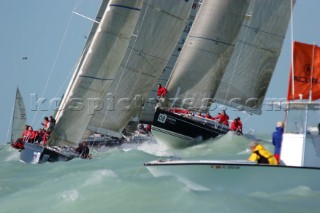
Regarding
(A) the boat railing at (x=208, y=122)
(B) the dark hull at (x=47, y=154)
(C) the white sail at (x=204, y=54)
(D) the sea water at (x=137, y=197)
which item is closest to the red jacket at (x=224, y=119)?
(A) the boat railing at (x=208, y=122)

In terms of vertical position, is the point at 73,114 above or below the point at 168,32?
below

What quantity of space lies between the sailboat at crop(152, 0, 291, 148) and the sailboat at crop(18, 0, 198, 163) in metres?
1.15

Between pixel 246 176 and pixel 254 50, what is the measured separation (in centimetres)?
1800

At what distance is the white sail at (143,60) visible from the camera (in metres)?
30.6

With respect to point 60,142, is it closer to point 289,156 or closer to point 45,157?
point 45,157

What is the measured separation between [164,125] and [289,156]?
13974mm

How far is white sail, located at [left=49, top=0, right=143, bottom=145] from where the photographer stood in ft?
83.8

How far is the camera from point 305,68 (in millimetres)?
16328

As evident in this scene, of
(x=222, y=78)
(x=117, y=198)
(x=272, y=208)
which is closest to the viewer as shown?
(x=272, y=208)

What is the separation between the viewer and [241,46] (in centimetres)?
3288

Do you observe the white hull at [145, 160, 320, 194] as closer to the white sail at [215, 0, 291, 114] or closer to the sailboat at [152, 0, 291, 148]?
the sailboat at [152, 0, 291, 148]

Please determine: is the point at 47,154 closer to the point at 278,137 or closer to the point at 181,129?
the point at 181,129

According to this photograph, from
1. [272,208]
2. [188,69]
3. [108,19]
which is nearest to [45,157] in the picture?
[108,19]

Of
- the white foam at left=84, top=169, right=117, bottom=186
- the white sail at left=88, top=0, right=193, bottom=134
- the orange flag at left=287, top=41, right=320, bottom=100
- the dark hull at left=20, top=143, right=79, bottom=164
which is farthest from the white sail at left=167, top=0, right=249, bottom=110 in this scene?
the orange flag at left=287, top=41, right=320, bottom=100
